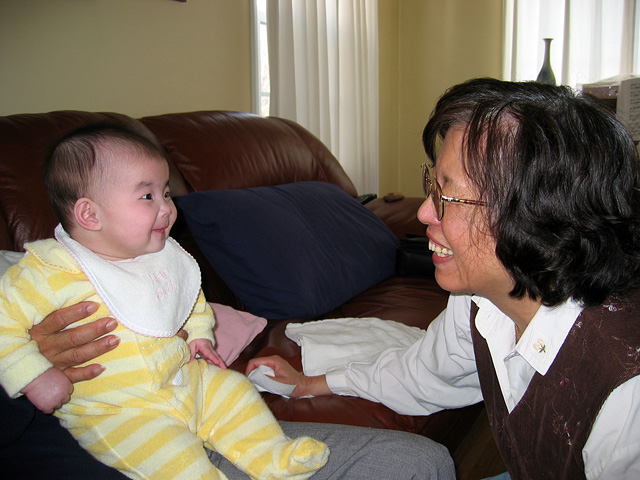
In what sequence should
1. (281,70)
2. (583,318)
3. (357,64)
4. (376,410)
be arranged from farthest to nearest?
(357,64) < (281,70) < (376,410) < (583,318)

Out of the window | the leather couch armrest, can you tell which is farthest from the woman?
the window

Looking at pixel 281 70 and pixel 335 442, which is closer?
pixel 335 442

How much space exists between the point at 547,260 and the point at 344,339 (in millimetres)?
756

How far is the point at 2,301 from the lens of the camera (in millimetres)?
879

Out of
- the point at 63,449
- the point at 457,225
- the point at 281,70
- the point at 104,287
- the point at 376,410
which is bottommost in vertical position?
the point at 376,410

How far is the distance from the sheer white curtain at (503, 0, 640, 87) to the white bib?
349cm

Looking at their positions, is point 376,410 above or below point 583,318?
below

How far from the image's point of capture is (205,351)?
1124mm

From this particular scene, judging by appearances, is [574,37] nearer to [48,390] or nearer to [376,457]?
[376,457]

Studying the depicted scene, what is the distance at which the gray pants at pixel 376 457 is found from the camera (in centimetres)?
91

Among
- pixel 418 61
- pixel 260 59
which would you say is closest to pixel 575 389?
pixel 260 59

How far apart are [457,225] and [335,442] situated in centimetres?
48

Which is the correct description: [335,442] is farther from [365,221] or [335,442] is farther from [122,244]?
[365,221]

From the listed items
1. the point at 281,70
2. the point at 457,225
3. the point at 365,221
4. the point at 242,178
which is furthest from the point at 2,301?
the point at 281,70
